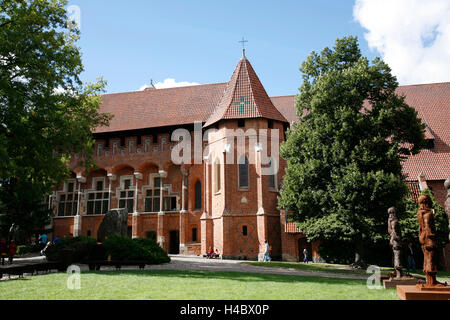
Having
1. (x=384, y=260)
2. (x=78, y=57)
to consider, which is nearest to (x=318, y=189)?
(x=384, y=260)

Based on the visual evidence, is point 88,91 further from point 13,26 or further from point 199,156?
point 199,156

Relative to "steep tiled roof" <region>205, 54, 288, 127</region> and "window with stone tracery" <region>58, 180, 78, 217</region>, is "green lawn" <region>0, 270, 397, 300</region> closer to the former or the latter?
"steep tiled roof" <region>205, 54, 288, 127</region>

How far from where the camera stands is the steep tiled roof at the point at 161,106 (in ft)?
112

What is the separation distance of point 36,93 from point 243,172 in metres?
15.6

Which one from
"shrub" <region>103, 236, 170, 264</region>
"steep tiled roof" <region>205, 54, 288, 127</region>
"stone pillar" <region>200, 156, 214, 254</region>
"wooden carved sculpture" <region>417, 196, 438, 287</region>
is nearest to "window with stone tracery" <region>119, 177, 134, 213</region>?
"stone pillar" <region>200, 156, 214, 254</region>

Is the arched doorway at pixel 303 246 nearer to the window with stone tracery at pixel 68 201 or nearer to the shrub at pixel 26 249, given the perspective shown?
the shrub at pixel 26 249

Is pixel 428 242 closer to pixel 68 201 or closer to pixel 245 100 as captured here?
pixel 245 100

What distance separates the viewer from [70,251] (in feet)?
49.2

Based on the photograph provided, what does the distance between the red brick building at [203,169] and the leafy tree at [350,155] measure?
19.4 ft

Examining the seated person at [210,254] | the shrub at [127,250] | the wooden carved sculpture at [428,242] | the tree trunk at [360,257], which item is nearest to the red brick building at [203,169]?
the seated person at [210,254]

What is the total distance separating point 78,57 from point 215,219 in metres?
14.9

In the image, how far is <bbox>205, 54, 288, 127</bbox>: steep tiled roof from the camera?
94.8 ft

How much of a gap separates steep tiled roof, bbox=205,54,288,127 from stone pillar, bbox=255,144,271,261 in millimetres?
2807
